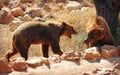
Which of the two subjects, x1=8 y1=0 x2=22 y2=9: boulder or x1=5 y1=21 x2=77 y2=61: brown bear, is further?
x1=8 y1=0 x2=22 y2=9: boulder

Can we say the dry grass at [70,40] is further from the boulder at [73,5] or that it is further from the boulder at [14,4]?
the boulder at [14,4]

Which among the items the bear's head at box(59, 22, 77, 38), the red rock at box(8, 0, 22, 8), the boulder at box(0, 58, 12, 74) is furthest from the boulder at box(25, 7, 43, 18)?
the boulder at box(0, 58, 12, 74)

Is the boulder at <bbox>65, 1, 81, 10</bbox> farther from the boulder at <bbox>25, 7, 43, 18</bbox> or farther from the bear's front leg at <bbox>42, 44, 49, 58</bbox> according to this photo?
the bear's front leg at <bbox>42, 44, 49, 58</bbox>

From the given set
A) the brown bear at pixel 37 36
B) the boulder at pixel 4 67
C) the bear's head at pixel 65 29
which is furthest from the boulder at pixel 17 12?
the boulder at pixel 4 67

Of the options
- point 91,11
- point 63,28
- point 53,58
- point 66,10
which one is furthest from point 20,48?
point 66,10

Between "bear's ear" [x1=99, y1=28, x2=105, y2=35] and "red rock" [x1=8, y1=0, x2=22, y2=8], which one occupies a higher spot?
"red rock" [x1=8, y1=0, x2=22, y2=8]

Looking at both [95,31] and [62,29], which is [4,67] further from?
[62,29]

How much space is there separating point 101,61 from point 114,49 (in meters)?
0.37

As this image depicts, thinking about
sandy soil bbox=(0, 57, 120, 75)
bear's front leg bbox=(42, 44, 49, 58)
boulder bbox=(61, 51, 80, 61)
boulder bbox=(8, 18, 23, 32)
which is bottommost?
bear's front leg bbox=(42, 44, 49, 58)

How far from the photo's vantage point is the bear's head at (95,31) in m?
8.12

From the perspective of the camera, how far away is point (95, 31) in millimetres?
8117

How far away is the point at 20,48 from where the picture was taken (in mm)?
8461

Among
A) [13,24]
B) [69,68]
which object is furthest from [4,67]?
[13,24]

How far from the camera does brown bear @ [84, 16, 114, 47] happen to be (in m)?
8.13
